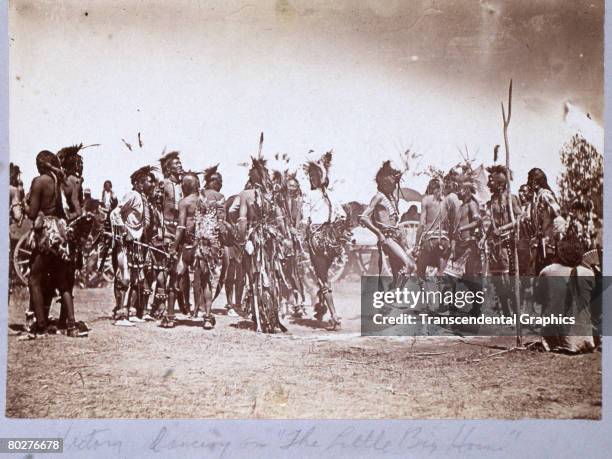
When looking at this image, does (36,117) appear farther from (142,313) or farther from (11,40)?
(142,313)

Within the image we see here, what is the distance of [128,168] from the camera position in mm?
3736

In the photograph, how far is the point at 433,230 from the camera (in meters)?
3.80

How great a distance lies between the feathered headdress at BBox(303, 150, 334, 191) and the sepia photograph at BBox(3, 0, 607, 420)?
0.04 ft

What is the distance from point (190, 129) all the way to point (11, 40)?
3.86 feet

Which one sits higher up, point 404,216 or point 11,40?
point 11,40

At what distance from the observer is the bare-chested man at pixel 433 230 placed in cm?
380

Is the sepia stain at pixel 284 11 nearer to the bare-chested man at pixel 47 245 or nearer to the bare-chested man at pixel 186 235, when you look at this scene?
the bare-chested man at pixel 186 235

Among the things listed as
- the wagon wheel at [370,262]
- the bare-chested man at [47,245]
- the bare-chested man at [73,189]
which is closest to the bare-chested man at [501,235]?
the wagon wheel at [370,262]

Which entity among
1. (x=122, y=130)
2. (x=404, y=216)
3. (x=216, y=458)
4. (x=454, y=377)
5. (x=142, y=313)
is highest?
(x=122, y=130)

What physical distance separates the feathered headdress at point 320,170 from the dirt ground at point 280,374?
64 centimetres

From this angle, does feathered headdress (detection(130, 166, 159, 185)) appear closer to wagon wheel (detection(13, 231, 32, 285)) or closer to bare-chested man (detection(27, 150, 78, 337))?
bare-chested man (detection(27, 150, 78, 337))

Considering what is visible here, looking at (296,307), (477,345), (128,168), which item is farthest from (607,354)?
(128,168)


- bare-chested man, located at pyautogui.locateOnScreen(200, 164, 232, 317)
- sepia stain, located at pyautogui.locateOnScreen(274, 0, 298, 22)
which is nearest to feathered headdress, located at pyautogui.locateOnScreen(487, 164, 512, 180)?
sepia stain, located at pyautogui.locateOnScreen(274, 0, 298, 22)

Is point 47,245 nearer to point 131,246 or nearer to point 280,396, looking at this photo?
point 131,246
